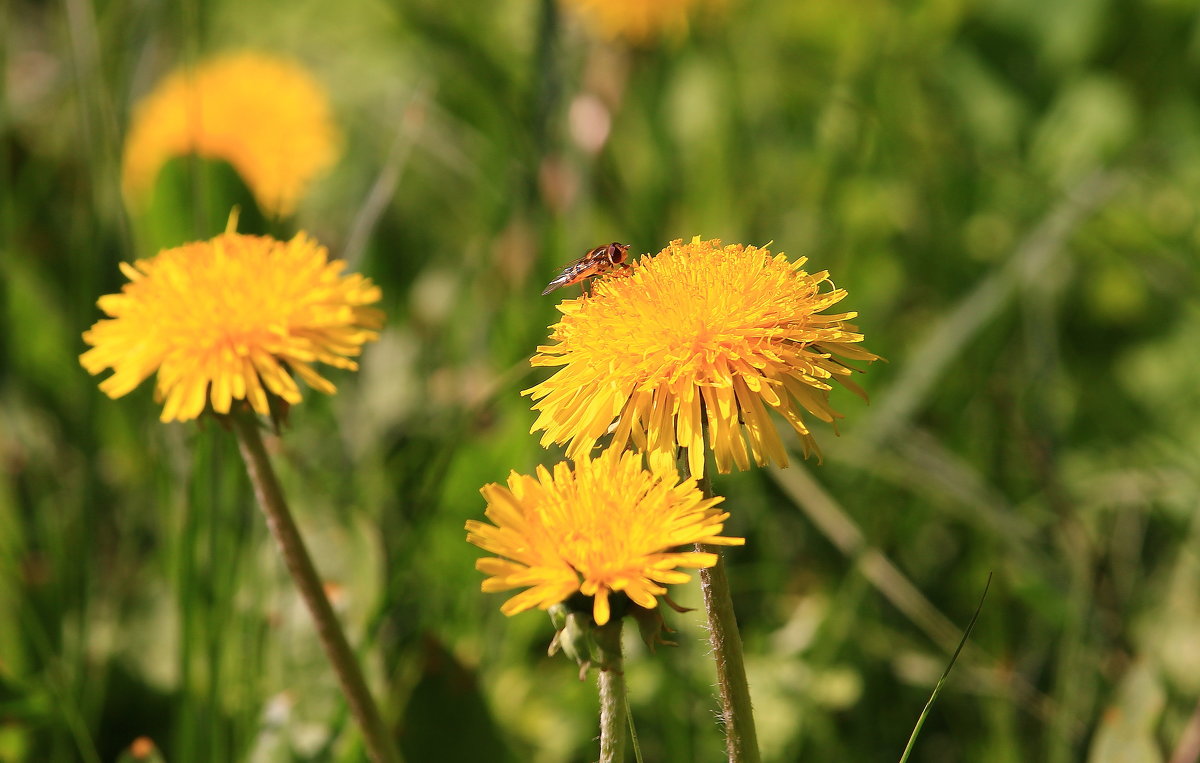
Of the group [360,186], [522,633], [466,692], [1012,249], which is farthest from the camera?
[360,186]

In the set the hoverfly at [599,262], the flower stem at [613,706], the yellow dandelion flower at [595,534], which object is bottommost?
the flower stem at [613,706]

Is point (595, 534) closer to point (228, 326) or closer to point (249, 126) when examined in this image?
point (228, 326)

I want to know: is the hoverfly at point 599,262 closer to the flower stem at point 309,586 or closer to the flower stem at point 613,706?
the flower stem at point 309,586

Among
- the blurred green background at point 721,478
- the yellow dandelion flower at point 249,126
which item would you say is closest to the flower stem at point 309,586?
the blurred green background at point 721,478

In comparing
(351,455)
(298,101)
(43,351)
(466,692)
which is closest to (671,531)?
(466,692)

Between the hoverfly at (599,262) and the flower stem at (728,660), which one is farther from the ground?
the hoverfly at (599,262)

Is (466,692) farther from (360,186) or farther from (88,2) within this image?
(360,186)

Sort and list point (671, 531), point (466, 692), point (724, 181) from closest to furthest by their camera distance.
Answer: point (671, 531)
point (466, 692)
point (724, 181)
